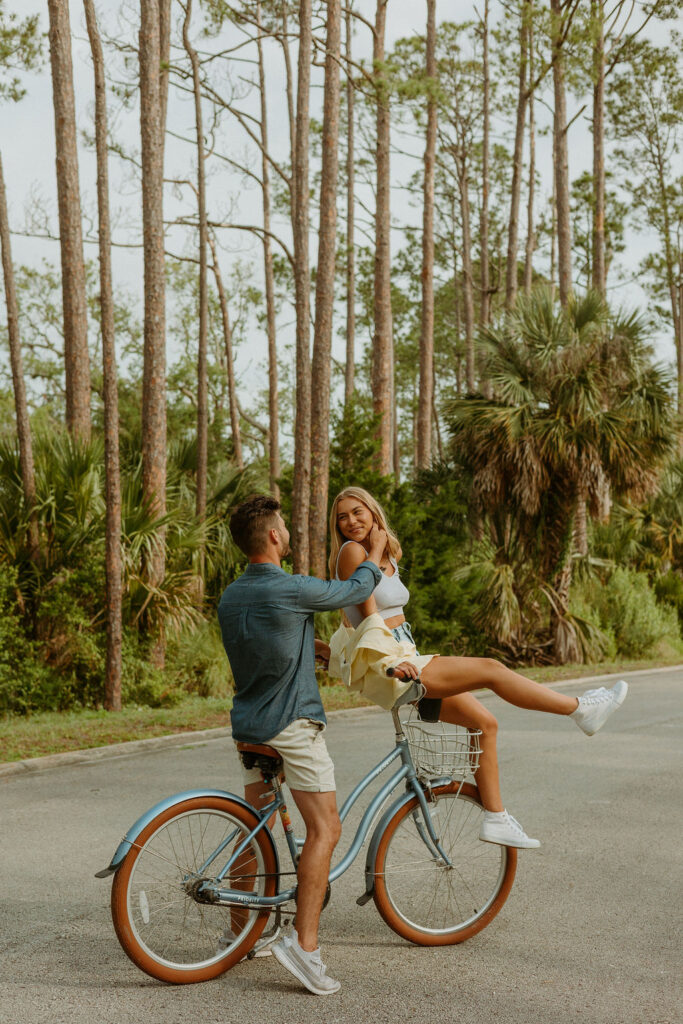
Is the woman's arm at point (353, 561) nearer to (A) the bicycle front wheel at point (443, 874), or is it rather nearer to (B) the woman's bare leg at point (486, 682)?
(B) the woman's bare leg at point (486, 682)

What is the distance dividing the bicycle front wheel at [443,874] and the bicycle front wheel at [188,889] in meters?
0.56

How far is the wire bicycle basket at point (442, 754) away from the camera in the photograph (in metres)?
4.60

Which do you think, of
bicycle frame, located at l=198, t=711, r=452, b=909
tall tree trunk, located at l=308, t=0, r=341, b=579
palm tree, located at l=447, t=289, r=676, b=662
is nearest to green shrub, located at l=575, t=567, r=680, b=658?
palm tree, located at l=447, t=289, r=676, b=662

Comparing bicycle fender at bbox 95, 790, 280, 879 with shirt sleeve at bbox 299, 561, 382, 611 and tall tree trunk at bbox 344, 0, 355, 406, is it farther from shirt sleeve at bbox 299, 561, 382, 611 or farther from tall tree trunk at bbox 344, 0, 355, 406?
tall tree trunk at bbox 344, 0, 355, 406

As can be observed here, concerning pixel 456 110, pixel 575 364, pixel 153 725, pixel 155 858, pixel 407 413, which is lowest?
pixel 153 725

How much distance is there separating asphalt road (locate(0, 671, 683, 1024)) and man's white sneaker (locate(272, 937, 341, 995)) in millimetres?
49

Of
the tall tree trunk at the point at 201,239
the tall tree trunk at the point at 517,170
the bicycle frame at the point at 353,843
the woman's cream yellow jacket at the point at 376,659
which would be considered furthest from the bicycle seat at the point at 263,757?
the tall tree trunk at the point at 517,170

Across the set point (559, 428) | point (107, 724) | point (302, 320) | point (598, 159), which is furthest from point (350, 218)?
point (107, 724)

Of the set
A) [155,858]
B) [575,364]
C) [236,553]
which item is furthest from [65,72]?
[155,858]

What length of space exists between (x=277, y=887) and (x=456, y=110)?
140ft

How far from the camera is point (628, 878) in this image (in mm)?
5938

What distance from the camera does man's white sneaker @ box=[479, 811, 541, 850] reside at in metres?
4.67

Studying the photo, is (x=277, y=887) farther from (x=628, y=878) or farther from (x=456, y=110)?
(x=456, y=110)

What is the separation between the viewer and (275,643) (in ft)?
13.8
